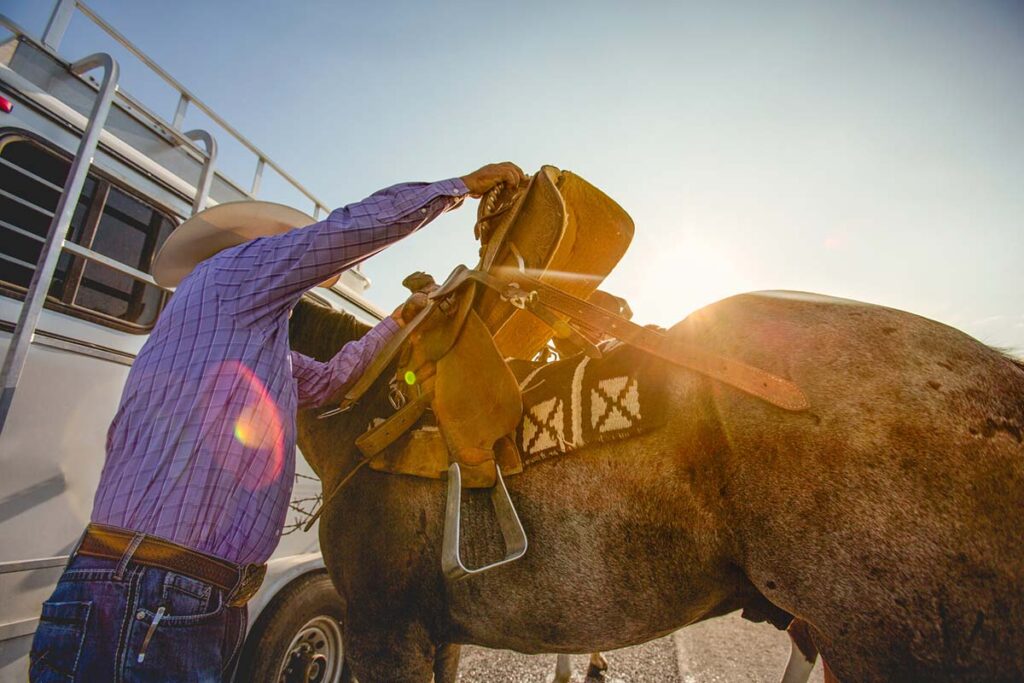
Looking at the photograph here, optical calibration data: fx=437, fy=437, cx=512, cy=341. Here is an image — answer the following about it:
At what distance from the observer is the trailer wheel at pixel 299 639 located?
2.66 m

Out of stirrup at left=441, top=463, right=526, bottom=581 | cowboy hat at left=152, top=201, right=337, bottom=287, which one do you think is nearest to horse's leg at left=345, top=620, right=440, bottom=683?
stirrup at left=441, top=463, right=526, bottom=581

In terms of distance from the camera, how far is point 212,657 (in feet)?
4.31

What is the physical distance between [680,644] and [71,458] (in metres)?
6.13

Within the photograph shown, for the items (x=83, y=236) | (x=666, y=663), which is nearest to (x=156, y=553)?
(x=83, y=236)

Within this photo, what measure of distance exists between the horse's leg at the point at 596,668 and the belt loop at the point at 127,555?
384 cm

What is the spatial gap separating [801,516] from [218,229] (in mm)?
2594

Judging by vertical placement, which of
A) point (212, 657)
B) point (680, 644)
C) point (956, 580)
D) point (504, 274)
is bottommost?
point (680, 644)

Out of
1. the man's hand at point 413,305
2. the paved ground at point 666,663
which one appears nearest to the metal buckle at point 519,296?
the man's hand at point 413,305

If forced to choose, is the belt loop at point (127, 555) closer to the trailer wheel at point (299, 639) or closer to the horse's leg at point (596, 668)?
the trailer wheel at point (299, 639)

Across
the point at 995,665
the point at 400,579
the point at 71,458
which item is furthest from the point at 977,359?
the point at 71,458

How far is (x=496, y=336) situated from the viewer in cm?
208

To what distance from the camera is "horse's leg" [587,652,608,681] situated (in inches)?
152

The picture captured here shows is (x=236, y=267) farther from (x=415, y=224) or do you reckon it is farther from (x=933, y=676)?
(x=933, y=676)

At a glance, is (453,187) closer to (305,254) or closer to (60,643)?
(305,254)
